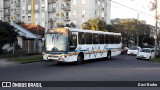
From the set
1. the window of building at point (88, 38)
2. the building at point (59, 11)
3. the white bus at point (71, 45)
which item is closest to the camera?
the white bus at point (71, 45)

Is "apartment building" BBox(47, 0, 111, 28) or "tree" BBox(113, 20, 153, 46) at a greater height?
"apartment building" BBox(47, 0, 111, 28)

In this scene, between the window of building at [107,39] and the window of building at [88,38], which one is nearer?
the window of building at [88,38]

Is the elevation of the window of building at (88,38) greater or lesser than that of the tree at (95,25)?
lesser

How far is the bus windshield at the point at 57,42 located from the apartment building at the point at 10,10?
63.9m

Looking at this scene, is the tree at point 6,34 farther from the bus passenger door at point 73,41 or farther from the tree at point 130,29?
the tree at point 130,29

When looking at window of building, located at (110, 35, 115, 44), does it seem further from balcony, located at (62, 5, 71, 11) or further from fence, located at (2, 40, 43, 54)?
balcony, located at (62, 5, 71, 11)

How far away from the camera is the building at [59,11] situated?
7050 centimetres

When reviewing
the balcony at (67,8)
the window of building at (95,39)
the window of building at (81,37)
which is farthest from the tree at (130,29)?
the window of building at (81,37)

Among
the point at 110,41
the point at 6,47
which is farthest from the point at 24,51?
the point at 110,41

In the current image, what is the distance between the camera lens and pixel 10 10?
8775cm

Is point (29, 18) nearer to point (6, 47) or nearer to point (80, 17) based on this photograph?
point (80, 17)

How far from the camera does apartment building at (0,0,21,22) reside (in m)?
84.1

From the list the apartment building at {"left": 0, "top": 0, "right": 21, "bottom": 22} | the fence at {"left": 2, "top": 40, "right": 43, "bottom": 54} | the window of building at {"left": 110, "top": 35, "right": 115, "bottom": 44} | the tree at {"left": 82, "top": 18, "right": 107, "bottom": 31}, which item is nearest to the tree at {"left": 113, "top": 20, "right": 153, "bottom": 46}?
the tree at {"left": 82, "top": 18, "right": 107, "bottom": 31}

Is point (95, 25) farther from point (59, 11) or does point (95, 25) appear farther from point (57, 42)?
point (57, 42)
